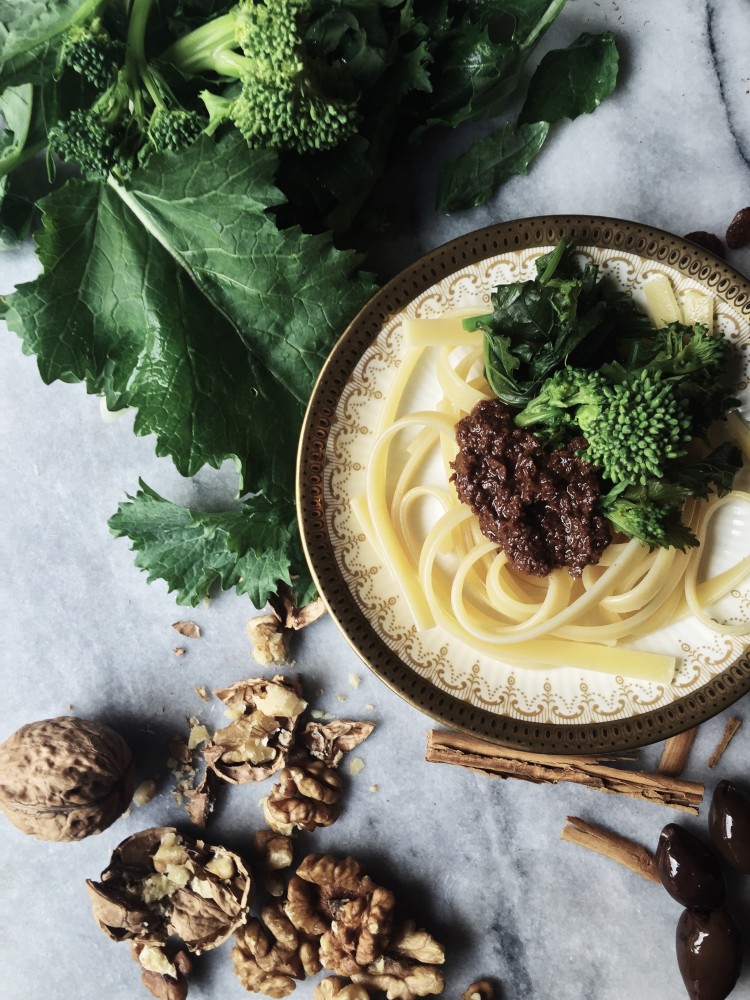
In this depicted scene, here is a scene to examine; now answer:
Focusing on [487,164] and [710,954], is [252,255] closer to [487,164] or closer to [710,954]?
[487,164]

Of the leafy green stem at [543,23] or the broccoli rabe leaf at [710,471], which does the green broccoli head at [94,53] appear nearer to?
the leafy green stem at [543,23]

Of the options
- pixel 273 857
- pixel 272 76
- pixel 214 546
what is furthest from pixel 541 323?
pixel 273 857

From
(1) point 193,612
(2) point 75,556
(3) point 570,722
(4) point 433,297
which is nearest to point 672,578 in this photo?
(3) point 570,722

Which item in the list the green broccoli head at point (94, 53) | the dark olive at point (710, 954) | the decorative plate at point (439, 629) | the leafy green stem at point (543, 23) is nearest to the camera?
the green broccoli head at point (94, 53)

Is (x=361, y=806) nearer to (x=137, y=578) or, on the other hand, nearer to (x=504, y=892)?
(x=504, y=892)

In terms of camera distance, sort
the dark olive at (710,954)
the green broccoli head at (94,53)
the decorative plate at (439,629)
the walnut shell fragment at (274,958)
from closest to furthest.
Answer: the green broccoli head at (94,53)
the decorative plate at (439,629)
the dark olive at (710,954)
the walnut shell fragment at (274,958)

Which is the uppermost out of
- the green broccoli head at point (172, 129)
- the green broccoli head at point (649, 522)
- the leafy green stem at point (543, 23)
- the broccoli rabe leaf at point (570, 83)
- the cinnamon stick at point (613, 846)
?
the leafy green stem at point (543, 23)

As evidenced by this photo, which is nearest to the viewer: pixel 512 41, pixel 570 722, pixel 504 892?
pixel 570 722

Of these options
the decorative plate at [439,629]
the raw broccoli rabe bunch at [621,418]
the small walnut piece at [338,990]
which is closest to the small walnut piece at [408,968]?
the small walnut piece at [338,990]
